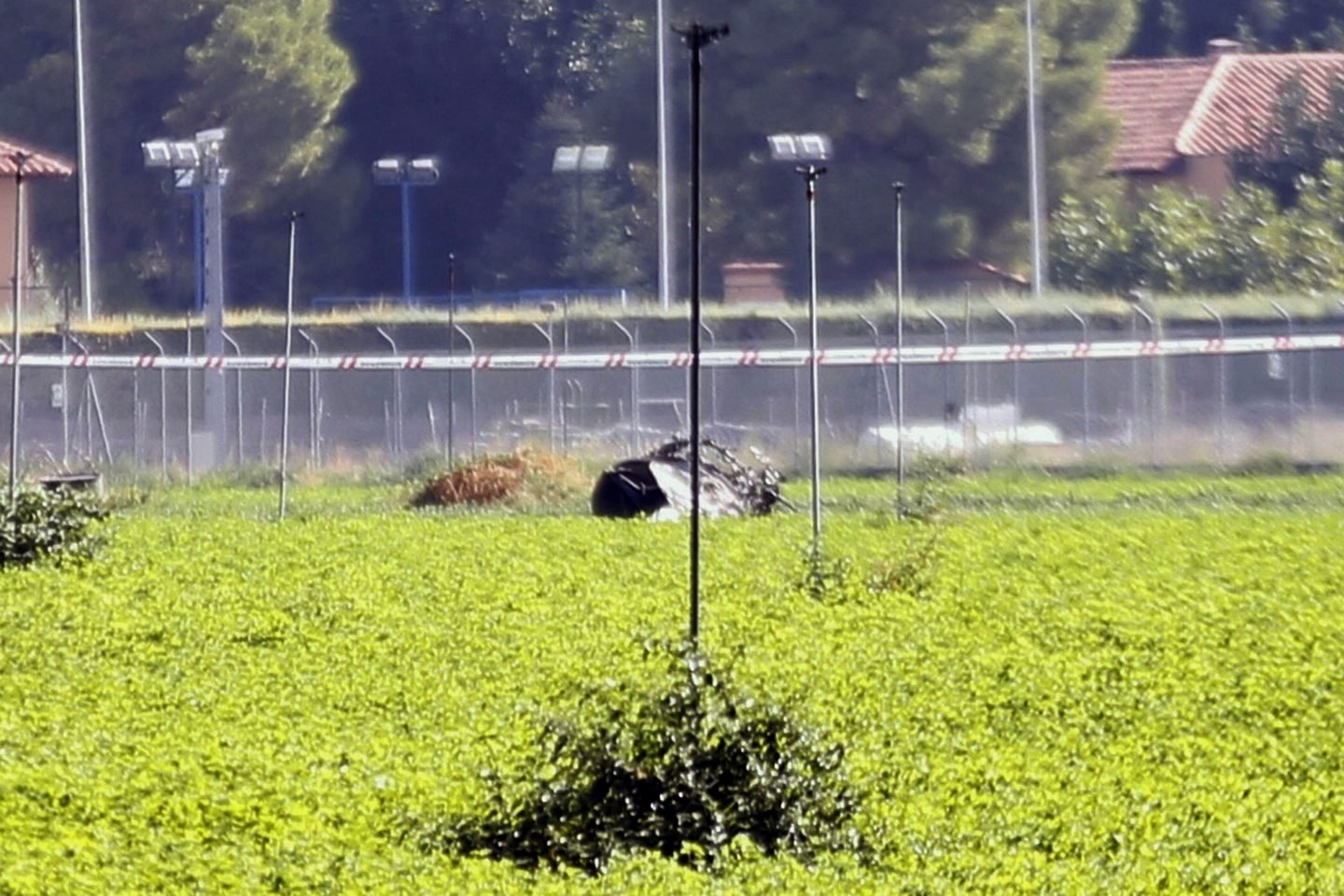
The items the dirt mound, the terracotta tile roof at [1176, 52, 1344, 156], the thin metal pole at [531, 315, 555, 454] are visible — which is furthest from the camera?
the terracotta tile roof at [1176, 52, 1344, 156]

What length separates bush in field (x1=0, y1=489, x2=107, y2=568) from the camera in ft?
61.1

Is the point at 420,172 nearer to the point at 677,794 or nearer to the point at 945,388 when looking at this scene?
the point at 945,388

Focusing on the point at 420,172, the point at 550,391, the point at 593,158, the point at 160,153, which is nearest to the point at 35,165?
the point at 420,172

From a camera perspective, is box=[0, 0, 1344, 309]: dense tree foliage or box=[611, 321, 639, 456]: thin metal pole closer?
box=[611, 321, 639, 456]: thin metal pole

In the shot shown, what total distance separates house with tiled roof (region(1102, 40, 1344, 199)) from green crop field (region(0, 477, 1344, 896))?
3474 cm

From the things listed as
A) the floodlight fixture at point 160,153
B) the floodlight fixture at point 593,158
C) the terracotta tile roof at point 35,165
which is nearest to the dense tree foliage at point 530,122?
the floodlight fixture at point 593,158

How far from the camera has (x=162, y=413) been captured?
33594mm

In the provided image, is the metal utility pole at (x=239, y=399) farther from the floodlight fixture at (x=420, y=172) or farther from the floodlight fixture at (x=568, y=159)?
the floodlight fixture at (x=568, y=159)

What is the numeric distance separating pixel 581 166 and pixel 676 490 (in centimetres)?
2145

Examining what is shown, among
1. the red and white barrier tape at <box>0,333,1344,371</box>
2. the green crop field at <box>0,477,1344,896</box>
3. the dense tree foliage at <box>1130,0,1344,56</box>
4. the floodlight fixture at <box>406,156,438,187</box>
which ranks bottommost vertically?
the green crop field at <box>0,477,1344,896</box>

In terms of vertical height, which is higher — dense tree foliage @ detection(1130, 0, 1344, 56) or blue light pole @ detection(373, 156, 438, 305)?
dense tree foliage @ detection(1130, 0, 1344, 56)

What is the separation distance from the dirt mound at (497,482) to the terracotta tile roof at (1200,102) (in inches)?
1133

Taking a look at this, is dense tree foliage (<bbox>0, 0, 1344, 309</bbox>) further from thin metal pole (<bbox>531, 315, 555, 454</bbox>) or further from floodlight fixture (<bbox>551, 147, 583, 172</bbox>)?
thin metal pole (<bbox>531, 315, 555, 454</bbox>)

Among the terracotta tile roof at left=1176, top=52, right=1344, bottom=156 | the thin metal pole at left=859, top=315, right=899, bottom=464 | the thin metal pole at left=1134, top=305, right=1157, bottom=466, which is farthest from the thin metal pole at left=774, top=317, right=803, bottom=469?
the terracotta tile roof at left=1176, top=52, right=1344, bottom=156
